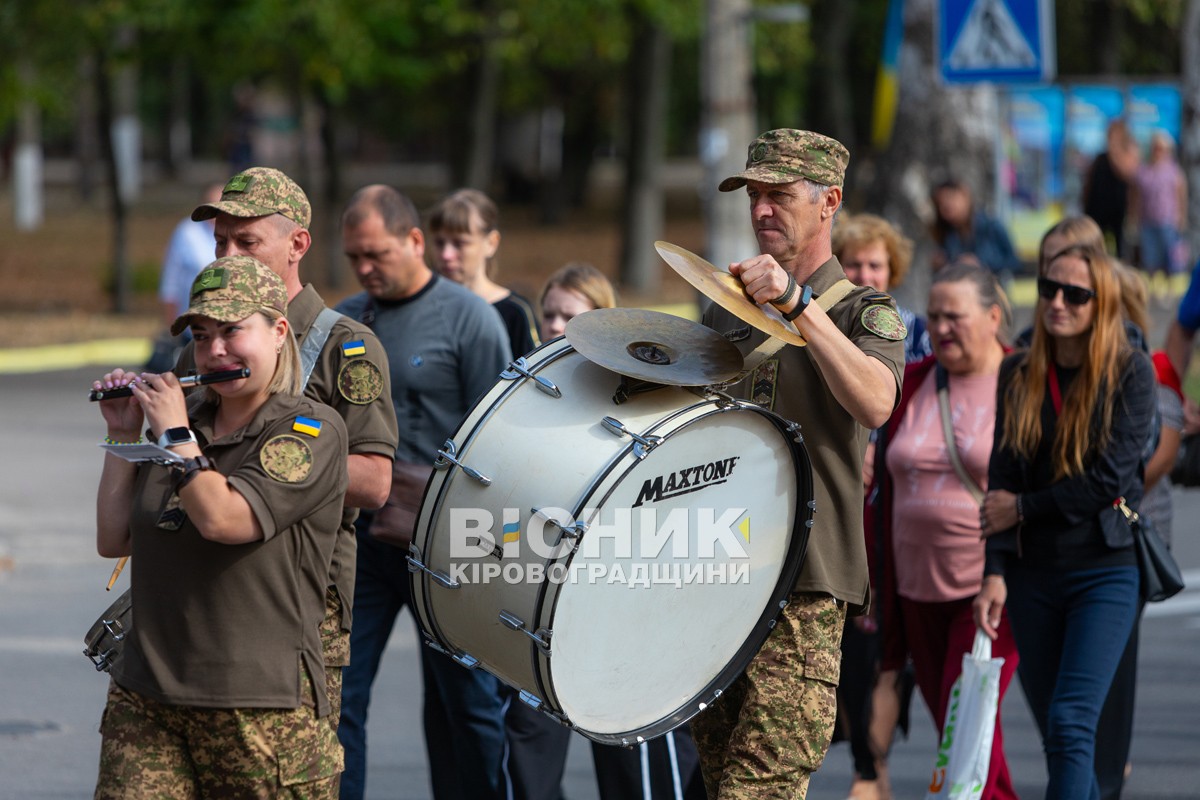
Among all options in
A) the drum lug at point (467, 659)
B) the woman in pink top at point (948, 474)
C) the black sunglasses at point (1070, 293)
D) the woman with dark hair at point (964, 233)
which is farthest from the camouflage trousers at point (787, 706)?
the woman with dark hair at point (964, 233)

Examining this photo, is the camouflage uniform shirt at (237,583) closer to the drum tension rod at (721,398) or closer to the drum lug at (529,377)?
the drum lug at (529,377)

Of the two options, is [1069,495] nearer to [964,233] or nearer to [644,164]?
[964,233]

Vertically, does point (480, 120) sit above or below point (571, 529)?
above

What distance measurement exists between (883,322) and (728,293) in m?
0.51

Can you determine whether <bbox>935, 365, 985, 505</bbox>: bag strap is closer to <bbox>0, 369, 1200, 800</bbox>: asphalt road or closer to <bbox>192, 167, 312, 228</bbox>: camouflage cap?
<bbox>0, 369, 1200, 800</bbox>: asphalt road

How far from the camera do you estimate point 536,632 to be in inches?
142

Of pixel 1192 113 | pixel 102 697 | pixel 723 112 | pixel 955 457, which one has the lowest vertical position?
pixel 102 697

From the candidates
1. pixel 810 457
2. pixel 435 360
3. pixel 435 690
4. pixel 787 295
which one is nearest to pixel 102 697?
pixel 435 690

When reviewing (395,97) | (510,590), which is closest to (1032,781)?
(510,590)

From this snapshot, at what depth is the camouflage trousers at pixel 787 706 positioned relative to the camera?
3852 mm

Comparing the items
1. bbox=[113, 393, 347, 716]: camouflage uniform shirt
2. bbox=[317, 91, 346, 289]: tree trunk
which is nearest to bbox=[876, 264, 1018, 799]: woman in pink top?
bbox=[113, 393, 347, 716]: camouflage uniform shirt

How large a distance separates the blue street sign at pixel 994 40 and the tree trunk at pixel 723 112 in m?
5.55

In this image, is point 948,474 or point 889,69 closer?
point 948,474

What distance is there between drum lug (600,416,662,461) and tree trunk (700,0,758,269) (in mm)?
12428
